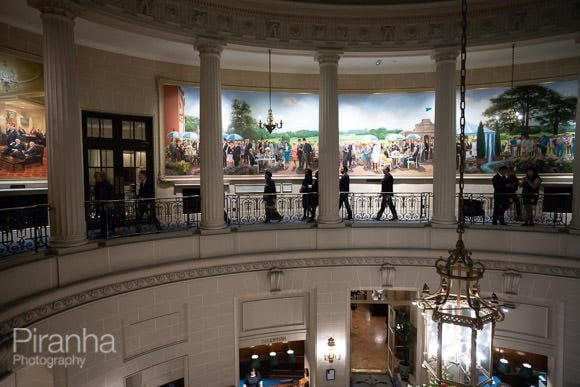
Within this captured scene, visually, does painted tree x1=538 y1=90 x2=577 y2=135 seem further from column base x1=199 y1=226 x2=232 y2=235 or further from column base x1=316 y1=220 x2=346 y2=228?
column base x1=199 y1=226 x2=232 y2=235

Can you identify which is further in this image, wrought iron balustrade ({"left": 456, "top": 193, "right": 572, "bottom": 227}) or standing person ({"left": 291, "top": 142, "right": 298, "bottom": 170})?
standing person ({"left": 291, "top": 142, "right": 298, "bottom": 170})

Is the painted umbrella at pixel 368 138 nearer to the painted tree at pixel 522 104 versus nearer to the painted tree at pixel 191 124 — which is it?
the painted tree at pixel 522 104

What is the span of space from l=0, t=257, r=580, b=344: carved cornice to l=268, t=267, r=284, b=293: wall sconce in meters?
0.14

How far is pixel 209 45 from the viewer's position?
8.82 m

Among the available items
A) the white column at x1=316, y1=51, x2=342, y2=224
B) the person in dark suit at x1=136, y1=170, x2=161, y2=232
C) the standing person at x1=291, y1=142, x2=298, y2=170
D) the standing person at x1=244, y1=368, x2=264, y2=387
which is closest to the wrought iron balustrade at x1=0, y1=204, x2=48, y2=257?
the person in dark suit at x1=136, y1=170, x2=161, y2=232

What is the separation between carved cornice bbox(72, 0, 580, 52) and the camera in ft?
28.2

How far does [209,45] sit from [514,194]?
798 cm

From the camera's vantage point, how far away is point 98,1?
24.0 ft

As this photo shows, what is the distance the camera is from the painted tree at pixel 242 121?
12523mm

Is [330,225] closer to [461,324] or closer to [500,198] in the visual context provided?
[500,198]

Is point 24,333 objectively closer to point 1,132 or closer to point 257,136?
point 1,132

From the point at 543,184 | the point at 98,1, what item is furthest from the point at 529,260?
the point at 98,1

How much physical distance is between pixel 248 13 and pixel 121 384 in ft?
28.4

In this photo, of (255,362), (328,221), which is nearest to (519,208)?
A: (328,221)
